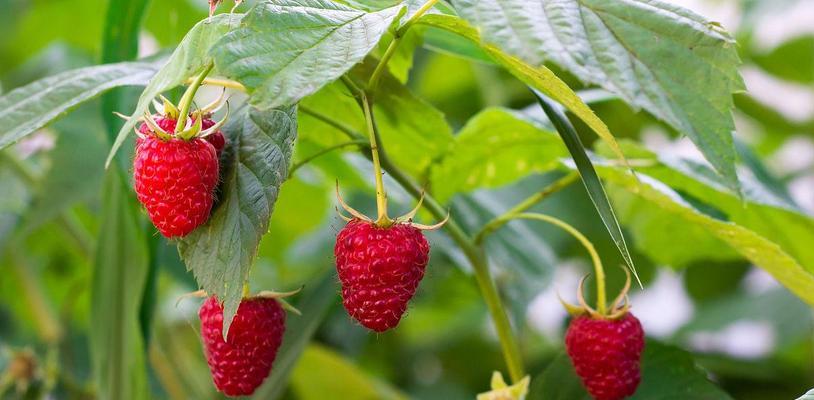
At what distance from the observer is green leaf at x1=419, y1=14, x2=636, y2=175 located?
0.49 m

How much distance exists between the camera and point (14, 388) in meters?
0.97

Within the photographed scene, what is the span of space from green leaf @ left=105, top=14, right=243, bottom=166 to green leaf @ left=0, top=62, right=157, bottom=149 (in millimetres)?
89

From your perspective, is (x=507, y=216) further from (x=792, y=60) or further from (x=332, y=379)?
(x=792, y=60)

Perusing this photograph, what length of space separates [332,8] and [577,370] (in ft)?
0.96

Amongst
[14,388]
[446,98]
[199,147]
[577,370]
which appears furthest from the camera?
[446,98]

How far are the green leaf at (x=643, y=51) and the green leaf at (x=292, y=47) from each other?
6 centimetres

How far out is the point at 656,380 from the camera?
69 centimetres

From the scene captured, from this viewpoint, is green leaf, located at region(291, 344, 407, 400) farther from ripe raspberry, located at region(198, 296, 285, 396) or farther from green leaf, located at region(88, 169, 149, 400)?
Answer: ripe raspberry, located at region(198, 296, 285, 396)

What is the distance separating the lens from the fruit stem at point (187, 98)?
1.57 feet

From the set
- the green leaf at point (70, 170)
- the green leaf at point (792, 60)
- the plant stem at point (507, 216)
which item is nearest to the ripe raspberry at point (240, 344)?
the plant stem at point (507, 216)

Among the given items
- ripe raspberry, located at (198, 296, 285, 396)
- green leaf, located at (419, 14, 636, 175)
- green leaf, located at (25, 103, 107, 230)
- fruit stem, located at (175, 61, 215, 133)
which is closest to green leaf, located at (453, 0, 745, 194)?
green leaf, located at (419, 14, 636, 175)

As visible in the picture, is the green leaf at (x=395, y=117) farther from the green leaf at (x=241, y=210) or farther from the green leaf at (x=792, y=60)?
the green leaf at (x=792, y=60)

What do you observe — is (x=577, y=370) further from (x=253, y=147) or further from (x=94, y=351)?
(x=94, y=351)

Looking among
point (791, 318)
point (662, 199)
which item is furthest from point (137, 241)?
point (791, 318)
